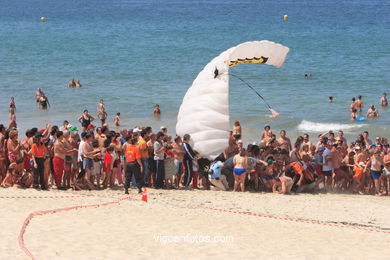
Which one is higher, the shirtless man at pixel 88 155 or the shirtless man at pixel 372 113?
the shirtless man at pixel 372 113

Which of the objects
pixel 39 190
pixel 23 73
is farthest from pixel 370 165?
pixel 23 73

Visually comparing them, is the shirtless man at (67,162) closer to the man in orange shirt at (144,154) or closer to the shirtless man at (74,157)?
the shirtless man at (74,157)

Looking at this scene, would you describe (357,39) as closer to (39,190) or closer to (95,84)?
(95,84)

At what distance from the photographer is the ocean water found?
2762 centimetres

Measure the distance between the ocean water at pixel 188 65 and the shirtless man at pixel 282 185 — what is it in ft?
30.9

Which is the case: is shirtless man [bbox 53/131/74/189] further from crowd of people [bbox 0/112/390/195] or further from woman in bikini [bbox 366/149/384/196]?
woman in bikini [bbox 366/149/384/196]

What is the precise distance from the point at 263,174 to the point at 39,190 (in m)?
4.96

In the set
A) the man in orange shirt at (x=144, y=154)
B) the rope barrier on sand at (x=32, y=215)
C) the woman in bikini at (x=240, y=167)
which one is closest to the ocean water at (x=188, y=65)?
the woman in bikini at (x=240, y=167)

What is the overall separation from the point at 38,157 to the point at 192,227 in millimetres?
3898

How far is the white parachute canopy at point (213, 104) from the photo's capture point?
1348 centimetres

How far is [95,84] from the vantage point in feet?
115

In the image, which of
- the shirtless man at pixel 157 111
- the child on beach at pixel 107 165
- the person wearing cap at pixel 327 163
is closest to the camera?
the child on beach at pixel 107 165

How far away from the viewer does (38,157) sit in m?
12.6

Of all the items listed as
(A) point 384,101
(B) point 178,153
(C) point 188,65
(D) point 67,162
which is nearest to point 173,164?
(B) point 178,153
